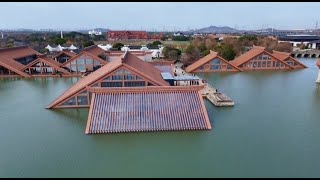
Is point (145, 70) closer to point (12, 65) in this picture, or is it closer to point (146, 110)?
point (146, 110)

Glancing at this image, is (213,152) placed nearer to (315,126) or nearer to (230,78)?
(315,126)

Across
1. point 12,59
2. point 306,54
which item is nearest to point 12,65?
point 12,59

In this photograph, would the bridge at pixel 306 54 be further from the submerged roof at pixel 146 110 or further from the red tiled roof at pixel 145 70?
the submerged roof at pixel 146 110

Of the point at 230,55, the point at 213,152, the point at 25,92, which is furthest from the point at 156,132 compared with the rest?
the point at 230,55

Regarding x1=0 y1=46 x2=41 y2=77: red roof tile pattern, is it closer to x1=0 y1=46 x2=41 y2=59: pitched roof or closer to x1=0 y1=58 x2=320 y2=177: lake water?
x1=0 y1=46 x2=41 y2=59: pitched roof

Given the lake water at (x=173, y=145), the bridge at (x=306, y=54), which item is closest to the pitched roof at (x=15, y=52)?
the lake water at (x=173, y=145)

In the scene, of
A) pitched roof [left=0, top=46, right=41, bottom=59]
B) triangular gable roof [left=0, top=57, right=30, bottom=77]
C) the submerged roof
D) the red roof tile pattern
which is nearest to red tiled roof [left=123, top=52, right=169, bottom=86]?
the submerged roof
